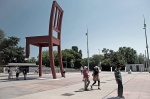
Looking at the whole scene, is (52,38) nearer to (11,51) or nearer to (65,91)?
(65,91)

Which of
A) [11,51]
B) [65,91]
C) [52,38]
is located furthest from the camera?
[11,51]

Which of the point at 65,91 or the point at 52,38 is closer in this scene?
the point at 65,91

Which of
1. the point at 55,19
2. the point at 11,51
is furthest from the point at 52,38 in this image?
the point at 11,51

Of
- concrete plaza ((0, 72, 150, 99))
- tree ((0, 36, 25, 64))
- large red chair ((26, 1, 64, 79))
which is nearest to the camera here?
concrete plaza ((0, 72, 150, 99))

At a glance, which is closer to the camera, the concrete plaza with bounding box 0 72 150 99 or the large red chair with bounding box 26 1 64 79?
the concrete plaza with bounding box 0 72 150 99

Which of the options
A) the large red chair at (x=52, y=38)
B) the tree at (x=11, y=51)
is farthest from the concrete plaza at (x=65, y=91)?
the tree at (x=11, y=51)

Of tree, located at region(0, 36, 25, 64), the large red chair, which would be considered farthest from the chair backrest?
tree, located at region(0, 36, 25, 64)

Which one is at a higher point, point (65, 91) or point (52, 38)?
point (52, 38)

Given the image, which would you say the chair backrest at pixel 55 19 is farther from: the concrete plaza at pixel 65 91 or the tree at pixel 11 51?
the tree at pixel 11 51

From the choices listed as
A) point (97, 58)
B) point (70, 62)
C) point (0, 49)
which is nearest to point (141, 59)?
point (97, 58)

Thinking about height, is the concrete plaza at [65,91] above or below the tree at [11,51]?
below

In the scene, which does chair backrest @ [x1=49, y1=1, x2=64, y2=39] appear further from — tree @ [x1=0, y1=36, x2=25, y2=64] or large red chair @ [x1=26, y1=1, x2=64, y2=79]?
tree @ [x1=0, y1=36, x2=25, y2=64]

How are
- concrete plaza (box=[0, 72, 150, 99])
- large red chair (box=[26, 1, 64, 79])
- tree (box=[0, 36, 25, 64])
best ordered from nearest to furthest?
1. concrete plaza (box=[0, 72, 150, 99])
2. large red chair (box=[26, 1, 64, 79])
3. tree (box=[0, 36, 25, 64])

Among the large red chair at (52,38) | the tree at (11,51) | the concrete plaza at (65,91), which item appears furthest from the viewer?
the tree at (11,51)
